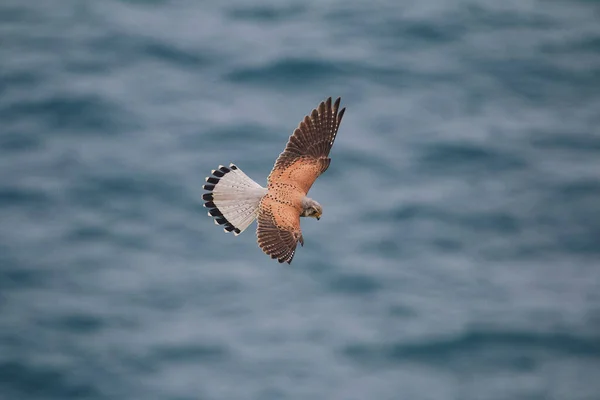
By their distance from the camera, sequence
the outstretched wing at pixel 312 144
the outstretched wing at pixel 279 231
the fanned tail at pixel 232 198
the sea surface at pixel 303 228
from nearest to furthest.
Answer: the outstretched wing at pixel 279 231, the fanned tail at pixel 232 198, the outstretched wing at pixel 312 144, the sea surface at pixel 303 228

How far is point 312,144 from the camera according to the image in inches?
626

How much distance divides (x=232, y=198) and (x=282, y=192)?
0.62 meters

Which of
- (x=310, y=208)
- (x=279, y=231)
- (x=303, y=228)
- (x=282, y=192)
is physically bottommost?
(x=279, y=231)

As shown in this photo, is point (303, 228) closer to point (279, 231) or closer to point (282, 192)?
point (282, 192)

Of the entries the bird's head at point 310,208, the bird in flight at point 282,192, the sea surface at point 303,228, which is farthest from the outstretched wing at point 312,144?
the sea surface at point 303,228

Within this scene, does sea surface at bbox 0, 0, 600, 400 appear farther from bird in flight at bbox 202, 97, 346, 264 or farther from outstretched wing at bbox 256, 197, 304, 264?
outstretched wing at bbox 256, 197, 304, 264

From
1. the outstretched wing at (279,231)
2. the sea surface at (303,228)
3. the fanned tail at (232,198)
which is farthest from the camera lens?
the sea surface at (303,228)

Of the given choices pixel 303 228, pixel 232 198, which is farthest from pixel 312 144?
pixel 303 228

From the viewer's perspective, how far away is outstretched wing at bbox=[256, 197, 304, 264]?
14859 mm

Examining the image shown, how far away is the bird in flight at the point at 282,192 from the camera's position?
49.3 feet

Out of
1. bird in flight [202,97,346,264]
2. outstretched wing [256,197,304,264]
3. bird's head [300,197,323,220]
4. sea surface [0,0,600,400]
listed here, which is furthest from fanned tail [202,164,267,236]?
sea surface [0,0,600,400]

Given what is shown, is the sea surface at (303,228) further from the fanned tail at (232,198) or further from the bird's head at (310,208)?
the bird's head at (310,208)

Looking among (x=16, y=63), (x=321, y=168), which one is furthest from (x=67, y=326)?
(x=321, y=168)

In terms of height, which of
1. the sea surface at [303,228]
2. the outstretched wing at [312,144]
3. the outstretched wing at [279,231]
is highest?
the sea surface at [303,228]
